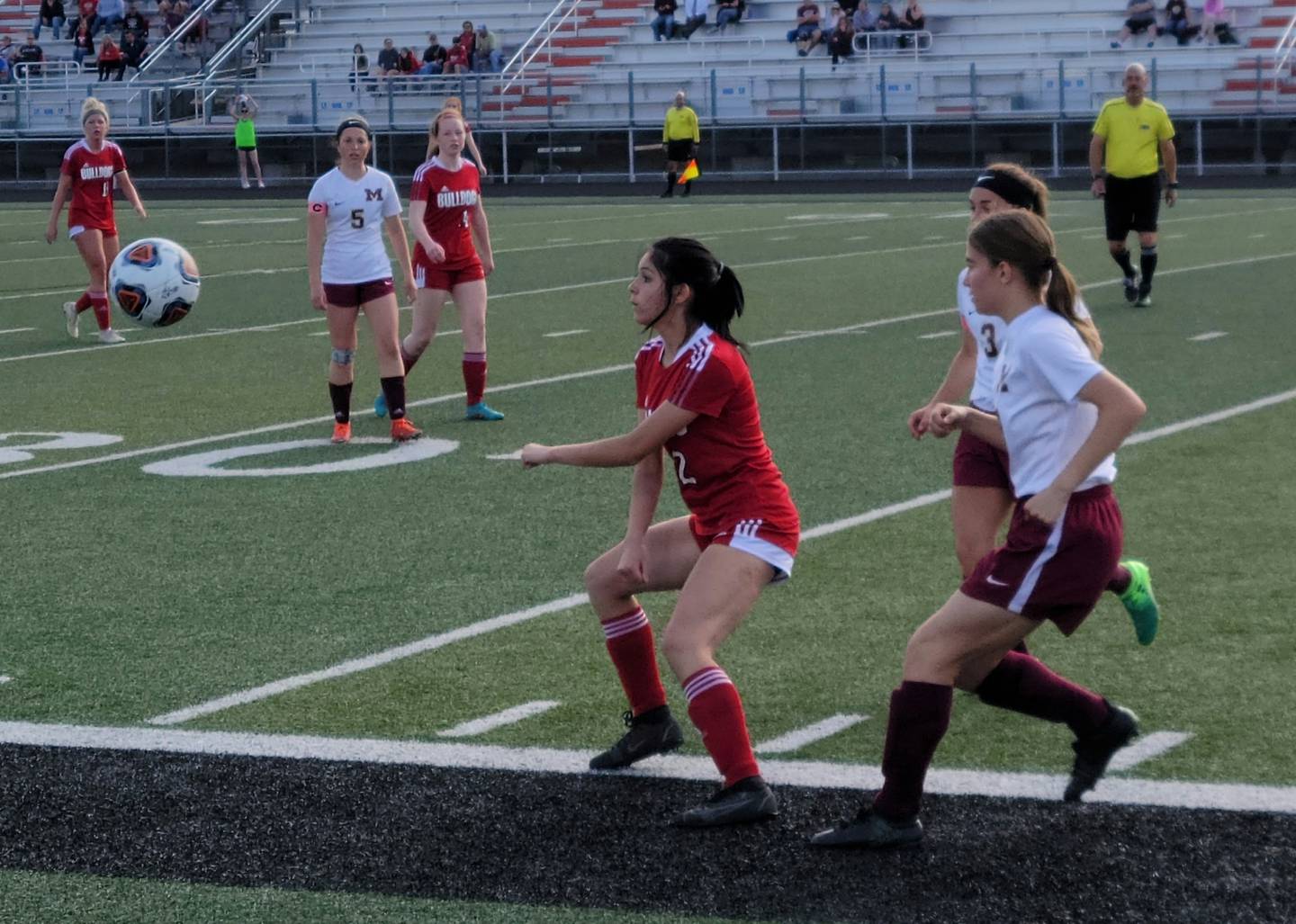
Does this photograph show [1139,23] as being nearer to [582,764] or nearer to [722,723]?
[582,764]

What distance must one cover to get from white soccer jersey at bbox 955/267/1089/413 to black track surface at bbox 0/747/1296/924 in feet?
4.72

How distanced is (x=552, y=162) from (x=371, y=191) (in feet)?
102

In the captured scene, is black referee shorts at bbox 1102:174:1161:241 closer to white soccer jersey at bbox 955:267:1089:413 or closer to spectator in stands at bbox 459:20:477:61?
white soccer jersey at bbox 955:267:1089:413

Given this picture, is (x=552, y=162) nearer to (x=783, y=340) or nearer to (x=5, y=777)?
(x=783, y=340)

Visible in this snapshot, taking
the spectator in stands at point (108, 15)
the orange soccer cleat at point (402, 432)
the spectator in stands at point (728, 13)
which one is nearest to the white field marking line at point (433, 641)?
the orange soccer cleat at point (402, 432)

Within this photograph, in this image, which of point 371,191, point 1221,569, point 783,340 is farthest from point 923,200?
point 1221,569

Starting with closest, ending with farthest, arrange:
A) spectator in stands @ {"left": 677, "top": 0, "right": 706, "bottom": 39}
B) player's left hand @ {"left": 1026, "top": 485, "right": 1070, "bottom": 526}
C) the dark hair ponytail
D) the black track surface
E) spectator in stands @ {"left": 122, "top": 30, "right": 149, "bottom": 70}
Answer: the black track surface < player's left hand @ {"left": 1026, "top": 485, "right": 1070, "bottom": 526} < the dark hair ponytail < spectator in stands @ {"left": 677, "top": 0, "right": 706, "bottom": 39} < spectator in stands @ {"left": 122, "top": 30, "right": 149, "bottom": 70}

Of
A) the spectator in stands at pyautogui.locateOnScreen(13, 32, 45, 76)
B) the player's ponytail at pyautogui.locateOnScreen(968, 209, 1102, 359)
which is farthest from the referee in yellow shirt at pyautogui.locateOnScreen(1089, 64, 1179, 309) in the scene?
the spectator in stands at pyautogui.locateOnScreen(13, 32, 45, 76)

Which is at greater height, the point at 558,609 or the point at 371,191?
the point at 371,191

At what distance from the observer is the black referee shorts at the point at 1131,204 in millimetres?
17281

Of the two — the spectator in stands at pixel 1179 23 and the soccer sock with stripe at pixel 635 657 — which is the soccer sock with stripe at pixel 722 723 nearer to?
the soccer sock with stripe at pixel 635 657

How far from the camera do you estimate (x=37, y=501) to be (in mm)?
9430

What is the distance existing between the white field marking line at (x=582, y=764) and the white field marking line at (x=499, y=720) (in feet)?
0.34

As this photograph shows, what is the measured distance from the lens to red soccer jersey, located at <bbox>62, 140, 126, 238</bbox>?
16594mm
